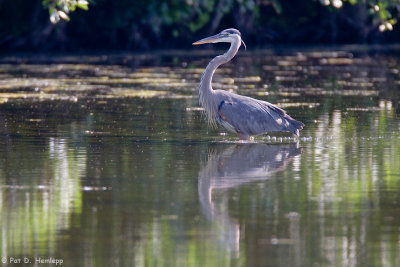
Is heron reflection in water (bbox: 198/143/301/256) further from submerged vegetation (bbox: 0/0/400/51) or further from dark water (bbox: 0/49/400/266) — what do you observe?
submerged vegetation (bbox: 0/0/400/51)

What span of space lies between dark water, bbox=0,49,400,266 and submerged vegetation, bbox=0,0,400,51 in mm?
13064

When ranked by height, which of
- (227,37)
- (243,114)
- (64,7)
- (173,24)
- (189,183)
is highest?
(173,24)

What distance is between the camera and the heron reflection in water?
6.35 metres

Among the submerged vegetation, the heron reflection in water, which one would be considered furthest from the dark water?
the submerged vegetation

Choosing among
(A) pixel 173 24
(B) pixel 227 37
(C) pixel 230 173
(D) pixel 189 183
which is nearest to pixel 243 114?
(B) pixel 227 37

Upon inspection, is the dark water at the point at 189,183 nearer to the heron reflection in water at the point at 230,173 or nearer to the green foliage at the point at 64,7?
the heron reflection in water at the point at 230,173

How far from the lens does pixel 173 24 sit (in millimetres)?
35031

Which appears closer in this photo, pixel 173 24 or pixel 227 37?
pixel 227 37

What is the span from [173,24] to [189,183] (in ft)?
90.1

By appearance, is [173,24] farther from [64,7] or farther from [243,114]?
[64,7]

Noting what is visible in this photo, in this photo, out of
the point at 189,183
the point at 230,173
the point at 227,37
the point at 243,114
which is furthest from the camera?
the point at 227,37

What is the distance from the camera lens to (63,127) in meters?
12.0

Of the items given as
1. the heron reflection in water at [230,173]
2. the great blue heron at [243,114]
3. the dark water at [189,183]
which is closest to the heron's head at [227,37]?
the great blue heron at [243,114]

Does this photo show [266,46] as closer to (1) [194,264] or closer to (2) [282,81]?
(2) [282,81]
